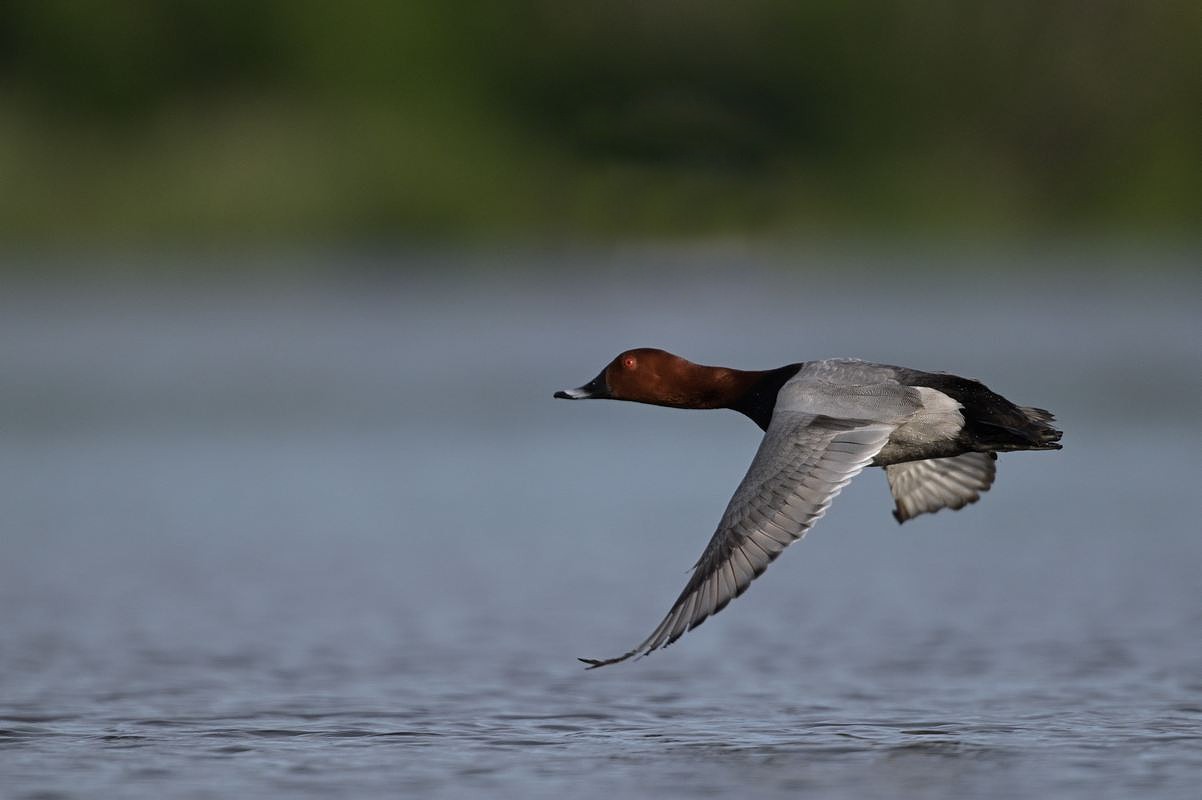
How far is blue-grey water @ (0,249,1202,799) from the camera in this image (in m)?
7.34

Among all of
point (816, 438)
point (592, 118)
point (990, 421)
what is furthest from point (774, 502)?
point (592, 118)

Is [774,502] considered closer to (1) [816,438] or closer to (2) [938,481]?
(1) [816,438]

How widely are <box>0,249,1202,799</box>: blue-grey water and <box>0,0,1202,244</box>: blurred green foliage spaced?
281 inches

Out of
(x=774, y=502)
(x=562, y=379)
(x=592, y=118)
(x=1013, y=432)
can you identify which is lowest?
(x=774, y=502)

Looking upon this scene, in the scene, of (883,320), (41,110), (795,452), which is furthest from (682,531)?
(41,110)

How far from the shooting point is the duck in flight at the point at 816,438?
7152mm

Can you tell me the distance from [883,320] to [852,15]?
1258 centimetres

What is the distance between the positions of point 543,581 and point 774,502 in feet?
13.3

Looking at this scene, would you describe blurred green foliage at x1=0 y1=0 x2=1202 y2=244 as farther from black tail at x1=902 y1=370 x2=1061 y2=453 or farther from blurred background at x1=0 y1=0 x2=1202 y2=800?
black tail at x1=902 y1=370 x2=1061 y2=453

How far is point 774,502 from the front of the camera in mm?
7391

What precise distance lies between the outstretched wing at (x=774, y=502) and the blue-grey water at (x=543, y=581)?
1.99 ft

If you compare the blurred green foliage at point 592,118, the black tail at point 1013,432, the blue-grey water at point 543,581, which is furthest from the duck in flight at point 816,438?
the blurred green foliage at point 592,118

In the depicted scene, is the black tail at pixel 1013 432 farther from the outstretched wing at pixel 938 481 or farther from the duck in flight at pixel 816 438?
the outstretched wing at pixel 938 481

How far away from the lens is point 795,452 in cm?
767
